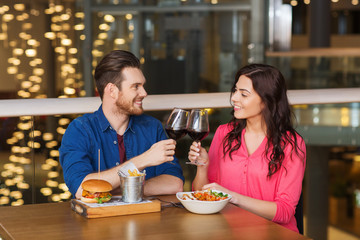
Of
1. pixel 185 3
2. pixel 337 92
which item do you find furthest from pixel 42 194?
pixel 185 3

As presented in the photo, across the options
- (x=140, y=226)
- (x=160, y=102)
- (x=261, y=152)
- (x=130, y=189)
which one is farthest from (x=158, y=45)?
(x=140, y=226)

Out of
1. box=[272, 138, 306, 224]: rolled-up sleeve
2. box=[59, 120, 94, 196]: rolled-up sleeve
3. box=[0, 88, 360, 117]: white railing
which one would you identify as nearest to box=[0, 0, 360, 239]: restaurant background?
box=[0, 88, 360, 117]: white railing

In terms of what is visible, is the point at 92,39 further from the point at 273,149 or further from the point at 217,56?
the point at 273,149

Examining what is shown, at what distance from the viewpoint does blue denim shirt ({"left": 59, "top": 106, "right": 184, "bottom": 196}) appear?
2.34m

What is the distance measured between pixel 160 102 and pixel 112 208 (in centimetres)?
123

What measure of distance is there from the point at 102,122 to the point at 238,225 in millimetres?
867

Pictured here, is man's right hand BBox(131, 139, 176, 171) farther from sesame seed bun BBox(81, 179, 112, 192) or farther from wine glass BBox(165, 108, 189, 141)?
sesame seed bun BBox(81, 179, 112, 192)

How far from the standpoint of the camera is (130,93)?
249 cm

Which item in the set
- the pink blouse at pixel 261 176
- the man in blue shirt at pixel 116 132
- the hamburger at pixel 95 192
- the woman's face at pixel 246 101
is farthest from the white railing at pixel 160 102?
the hamburger at pixel 95 192

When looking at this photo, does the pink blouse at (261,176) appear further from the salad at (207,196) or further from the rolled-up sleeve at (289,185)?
the salad at (207,196)

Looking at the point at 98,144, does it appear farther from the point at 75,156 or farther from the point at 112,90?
the point at 112,90

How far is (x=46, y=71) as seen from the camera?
817cm

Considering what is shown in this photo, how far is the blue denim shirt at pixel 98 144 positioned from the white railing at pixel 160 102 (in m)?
0.44

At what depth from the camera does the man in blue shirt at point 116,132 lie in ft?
7.85
